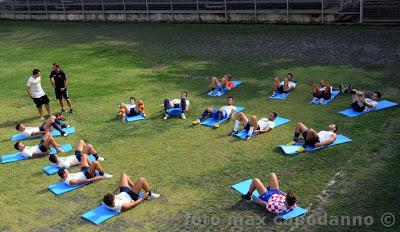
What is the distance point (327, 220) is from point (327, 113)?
5.75 m

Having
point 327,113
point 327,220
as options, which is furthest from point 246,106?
point 327,220

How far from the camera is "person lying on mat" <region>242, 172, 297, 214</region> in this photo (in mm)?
8827

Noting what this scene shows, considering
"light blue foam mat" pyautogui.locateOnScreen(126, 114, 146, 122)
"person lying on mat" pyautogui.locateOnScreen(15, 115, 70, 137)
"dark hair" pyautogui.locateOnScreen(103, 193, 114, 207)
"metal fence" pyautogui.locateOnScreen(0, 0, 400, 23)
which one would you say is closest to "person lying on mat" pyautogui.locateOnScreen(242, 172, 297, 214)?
"dark hair" pyautogui.locateOnScreen(103, 193, 114, 207)

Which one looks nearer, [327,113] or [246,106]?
[327,113]

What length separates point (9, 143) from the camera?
13961 mm

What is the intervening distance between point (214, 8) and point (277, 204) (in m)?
18.7

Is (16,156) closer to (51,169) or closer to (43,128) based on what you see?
(43,128)

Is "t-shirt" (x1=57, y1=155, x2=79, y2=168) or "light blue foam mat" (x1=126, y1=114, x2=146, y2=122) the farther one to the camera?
"light blue foam mat" (x1=126, y1=114, x2=146, y2=122)

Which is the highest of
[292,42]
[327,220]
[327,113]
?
[292,42]

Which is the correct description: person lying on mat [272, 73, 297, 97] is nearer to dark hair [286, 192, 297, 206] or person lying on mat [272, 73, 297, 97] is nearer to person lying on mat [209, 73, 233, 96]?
person lying on mat [209, 73, 233, 96]

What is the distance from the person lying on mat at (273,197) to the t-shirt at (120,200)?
2620 mm

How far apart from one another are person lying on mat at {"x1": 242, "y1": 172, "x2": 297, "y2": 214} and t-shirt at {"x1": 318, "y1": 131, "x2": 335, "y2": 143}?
257cm

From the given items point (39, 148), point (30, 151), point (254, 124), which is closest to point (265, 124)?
point (254, 124)

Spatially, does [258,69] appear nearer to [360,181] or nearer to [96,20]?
[360,181]
